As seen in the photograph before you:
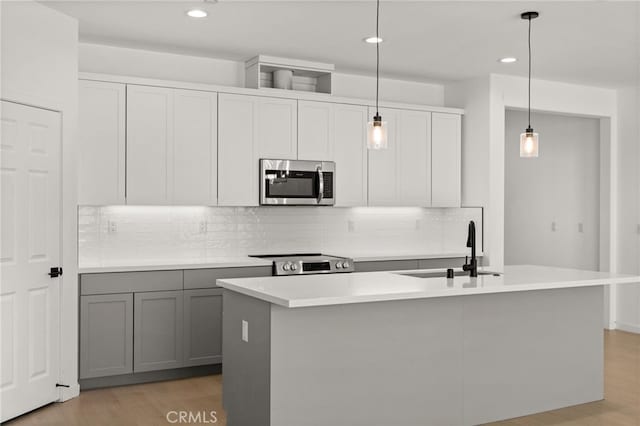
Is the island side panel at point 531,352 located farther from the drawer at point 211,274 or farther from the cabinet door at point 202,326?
the cabinet door at point 202,326

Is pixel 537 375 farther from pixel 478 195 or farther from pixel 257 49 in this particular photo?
pixel 257 49

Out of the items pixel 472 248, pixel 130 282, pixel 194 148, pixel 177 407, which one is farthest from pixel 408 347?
pixel 194 148

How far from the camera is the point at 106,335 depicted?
4.94 metres

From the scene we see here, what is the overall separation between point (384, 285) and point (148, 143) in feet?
8.52

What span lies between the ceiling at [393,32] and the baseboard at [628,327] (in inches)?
113

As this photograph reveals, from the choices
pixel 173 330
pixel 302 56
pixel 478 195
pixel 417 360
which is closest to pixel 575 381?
pixel 417 360

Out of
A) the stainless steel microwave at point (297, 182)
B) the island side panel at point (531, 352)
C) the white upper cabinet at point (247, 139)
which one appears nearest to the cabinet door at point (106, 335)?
the white upper cabinet at point (247, 139)

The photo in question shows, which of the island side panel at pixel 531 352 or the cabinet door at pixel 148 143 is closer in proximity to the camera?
the island side panel at pixel 531 352

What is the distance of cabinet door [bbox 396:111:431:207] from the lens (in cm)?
657

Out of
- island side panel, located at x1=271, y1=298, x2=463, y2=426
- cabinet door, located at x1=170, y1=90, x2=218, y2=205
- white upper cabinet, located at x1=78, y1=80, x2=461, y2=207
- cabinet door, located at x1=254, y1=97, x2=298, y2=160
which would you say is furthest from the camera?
cabinet door, located at x1=254, y1=97, x2=298, y2=160

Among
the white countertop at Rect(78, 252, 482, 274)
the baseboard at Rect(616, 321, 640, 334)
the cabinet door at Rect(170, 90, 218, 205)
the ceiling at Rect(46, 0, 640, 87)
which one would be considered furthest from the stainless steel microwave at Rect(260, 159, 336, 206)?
the baseboard at Rect(616, 321, 640, 334)

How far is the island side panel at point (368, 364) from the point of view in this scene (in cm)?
348

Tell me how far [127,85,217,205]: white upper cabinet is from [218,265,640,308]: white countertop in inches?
67.3

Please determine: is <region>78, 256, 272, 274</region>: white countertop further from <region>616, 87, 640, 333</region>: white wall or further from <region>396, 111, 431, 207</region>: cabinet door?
<region>616, 87, 640, 333</region>: white wall
